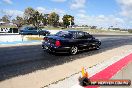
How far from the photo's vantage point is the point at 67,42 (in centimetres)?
1458

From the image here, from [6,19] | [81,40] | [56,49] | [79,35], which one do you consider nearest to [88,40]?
→ [81,40]

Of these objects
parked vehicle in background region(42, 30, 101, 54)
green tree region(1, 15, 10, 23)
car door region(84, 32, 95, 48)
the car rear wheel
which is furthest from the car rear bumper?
green tree region(1, 15, 10, 23)

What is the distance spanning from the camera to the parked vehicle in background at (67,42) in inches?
558

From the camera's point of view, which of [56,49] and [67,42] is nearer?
[56,49]

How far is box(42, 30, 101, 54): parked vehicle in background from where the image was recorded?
14180 millimetres

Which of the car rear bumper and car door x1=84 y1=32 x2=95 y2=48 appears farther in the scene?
car door x1=84 y1=32 x2=95 y2=48

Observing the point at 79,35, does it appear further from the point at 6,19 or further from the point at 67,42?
the point at 6,19

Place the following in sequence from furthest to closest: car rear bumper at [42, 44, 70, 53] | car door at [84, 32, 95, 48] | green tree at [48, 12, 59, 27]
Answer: green tree at [48, 12, 59, 27]
car door at [84, 32, 95, 48]
car rear bumper at [42, 44, 70, 53]

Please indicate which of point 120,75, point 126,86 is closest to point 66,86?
point 126,86

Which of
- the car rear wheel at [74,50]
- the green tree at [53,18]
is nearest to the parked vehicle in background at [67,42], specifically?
the car rear wheel at [74,50]

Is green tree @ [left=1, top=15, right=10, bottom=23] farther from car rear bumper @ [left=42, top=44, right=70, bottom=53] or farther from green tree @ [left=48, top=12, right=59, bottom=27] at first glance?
car rear bumper @ [left=42, top=44, right=70, bottom=53]

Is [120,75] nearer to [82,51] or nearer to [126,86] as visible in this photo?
[126,86]

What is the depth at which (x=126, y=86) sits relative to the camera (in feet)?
24.8

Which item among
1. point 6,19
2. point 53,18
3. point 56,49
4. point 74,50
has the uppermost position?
point 53,18
